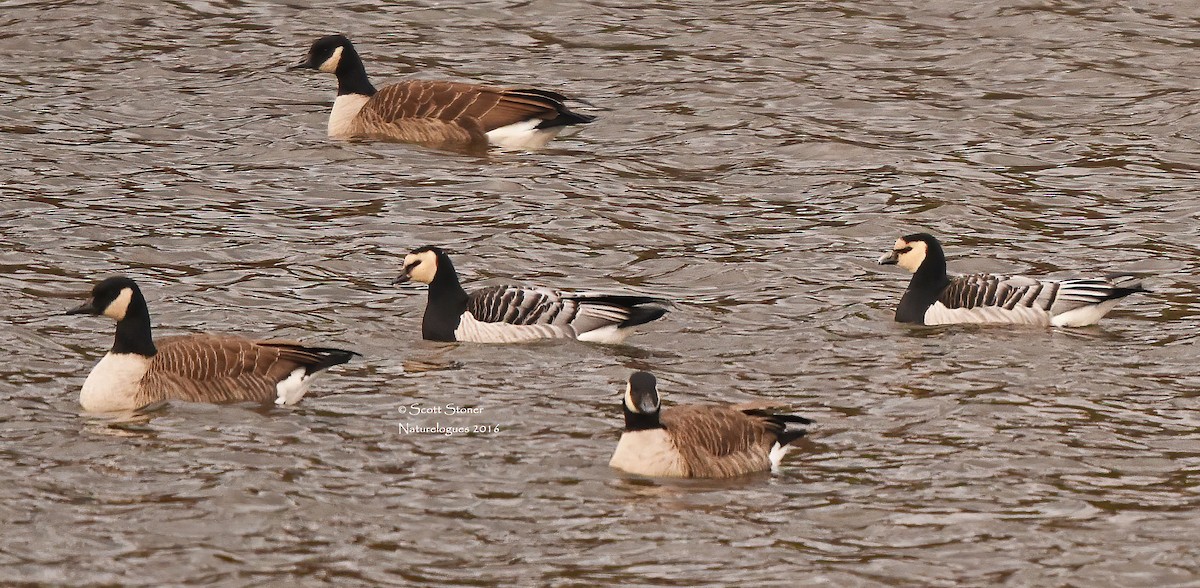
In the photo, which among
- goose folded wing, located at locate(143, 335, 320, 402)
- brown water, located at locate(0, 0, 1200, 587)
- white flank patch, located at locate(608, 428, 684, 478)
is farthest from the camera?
goose folded wing, located at locate(143, 335, 320, 402)

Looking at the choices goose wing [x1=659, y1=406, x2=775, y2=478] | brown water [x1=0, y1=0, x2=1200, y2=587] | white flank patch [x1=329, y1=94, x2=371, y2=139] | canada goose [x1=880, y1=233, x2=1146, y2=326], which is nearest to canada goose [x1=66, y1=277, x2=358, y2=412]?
brown water [x1=0, y1=0, x2=1200, y2=587]

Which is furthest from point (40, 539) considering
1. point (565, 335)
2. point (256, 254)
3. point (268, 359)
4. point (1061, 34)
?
point (1061, 34)

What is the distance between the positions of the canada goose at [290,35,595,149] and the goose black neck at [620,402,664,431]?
10860 millimetres

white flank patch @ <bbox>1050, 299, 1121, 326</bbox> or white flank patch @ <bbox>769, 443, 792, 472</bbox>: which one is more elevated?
white flank patch @ <bbox>769, 443, 792, 472</bbox>

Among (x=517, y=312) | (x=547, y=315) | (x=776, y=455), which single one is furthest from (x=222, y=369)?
(x=776, y=455)

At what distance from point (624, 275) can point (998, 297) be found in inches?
145

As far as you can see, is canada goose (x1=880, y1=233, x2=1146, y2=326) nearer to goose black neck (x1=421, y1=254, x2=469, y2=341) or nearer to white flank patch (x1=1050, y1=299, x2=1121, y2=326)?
white flank patch (x1=1050, y1=299, x2=1121, y2=326)

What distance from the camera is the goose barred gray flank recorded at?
1227 centimetres

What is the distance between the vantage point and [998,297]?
655 inches

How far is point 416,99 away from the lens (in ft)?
76.7

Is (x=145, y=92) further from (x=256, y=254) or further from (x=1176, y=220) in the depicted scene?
(x=1176, y=220)

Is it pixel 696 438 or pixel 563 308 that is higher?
pixel 696 438

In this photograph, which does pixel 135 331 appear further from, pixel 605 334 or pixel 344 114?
pixel 344 114

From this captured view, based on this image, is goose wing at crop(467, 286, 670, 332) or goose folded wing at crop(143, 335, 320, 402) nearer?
goose folded wing at crop(143, 335, 320, 402)
